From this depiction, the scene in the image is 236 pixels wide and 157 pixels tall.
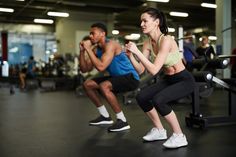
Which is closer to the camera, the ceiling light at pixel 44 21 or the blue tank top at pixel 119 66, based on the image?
the blue tank top at pixel 119 66

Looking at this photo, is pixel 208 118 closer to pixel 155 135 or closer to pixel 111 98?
pixel 155 135

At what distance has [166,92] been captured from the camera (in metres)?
2.47

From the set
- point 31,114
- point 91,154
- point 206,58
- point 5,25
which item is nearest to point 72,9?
point 5,25

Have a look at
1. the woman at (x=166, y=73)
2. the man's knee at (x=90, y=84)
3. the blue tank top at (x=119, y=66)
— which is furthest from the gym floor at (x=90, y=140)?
the blue tank top at (x=119, y=66)

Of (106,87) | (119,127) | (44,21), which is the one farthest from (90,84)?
(44,21)

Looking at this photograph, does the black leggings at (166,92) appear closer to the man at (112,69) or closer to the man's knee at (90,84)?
the man at (112,69)

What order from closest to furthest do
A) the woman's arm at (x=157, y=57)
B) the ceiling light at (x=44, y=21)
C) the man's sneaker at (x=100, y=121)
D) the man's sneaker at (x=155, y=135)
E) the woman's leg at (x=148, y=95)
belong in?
the woman's arm at (x=157, y=57) → the woman's leg at (x=148, y=95) → the man's sneaker at (x=155, y=135) → the man's sneaker at (x=100, y=121) → the ceiling light at (x=44, y=21)

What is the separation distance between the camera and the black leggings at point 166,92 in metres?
2.45

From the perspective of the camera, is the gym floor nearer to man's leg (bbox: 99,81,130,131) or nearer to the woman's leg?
man's leg (bbox: 99,81,130,131)

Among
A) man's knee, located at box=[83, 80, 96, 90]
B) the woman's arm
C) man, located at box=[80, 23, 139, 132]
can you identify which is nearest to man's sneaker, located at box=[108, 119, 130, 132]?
man, located at box=[80, 23, 139, 132]

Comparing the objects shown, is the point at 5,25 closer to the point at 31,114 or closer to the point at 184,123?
the point at 31,114

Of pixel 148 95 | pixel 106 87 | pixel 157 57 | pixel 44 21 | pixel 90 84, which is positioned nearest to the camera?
pixel 157 57

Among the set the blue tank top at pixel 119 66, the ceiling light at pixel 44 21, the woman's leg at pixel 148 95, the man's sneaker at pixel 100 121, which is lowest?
the man's sneaker at pixel 100 121

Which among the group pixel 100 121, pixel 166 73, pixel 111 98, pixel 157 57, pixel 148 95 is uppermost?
pixel 157 57
